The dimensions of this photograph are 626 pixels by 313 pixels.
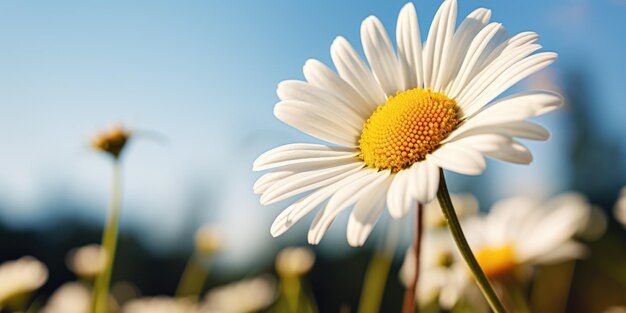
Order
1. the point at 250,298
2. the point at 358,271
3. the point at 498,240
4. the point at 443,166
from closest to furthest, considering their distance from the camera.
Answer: the point at 443,166 → the point at 498,240 → the point at 250,298 → the point at 358,271

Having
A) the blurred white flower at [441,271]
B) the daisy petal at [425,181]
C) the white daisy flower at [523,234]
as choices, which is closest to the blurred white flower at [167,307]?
the blurred white flower at [441,271]

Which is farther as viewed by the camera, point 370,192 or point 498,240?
point 498,240

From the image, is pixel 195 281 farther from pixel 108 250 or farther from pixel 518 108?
pixel 518 108

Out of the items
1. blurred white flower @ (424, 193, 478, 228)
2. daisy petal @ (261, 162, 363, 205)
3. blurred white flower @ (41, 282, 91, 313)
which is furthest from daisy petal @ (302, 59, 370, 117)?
blurred white flower @ (41, 282, 91, 313)

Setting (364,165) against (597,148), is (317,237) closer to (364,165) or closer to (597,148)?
(364,165)

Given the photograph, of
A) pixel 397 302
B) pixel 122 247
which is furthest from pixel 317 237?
pixel 122 247

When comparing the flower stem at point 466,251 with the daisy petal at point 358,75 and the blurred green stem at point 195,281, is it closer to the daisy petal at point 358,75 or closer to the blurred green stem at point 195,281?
the daisy petal at point 358,75
